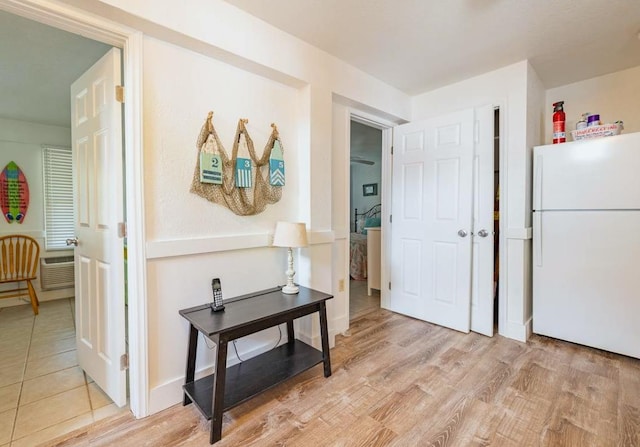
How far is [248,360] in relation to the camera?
192 centimetres

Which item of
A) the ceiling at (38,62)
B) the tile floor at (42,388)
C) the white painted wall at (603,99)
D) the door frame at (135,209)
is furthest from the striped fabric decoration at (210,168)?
the white painted wall at (603,99)

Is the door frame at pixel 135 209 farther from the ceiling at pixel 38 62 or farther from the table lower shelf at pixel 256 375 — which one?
the ceiling at pixel 38 62

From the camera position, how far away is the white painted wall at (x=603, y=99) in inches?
100

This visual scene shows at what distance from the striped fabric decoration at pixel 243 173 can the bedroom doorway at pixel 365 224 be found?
1.38 meters

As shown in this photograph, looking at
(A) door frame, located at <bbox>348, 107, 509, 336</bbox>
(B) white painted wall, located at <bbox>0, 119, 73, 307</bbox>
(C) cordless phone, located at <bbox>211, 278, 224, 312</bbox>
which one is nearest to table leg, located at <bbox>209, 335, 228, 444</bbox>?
(C) cordless phone, located at <bbox>211, 278, 224, 312</bbox>

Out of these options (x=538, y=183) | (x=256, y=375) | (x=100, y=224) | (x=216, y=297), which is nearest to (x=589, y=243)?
(x=538, y=183)

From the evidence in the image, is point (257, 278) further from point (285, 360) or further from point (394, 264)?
point (394, 264)

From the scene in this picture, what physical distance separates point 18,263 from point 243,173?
3.39 meters

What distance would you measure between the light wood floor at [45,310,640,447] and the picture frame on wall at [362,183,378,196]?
4.76 metres

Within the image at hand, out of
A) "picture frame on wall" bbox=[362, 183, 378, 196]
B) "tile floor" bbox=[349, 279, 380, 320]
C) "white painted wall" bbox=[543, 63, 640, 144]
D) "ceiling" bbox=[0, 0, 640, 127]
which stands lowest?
"tile floor" bbox=[349, 279, 380, 320]

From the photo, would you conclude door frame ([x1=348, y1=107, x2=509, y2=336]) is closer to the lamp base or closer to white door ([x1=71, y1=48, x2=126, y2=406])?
the lamp base

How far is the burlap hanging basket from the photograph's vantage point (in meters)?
1.79

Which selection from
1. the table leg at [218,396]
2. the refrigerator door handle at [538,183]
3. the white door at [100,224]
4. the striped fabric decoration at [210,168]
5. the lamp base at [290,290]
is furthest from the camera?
the refrigerator door handle at [538,183]

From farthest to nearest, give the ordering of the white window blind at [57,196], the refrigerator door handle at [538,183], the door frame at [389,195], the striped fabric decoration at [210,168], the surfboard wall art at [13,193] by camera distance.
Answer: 1. the white window blind at [57,196]
2. the surfboard wall art at [13,193]
3. the door frame at [389,195]
4. the refrigerator door handle at [538,183]
5. the striped fabric decoration at [210,168]
